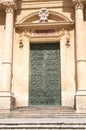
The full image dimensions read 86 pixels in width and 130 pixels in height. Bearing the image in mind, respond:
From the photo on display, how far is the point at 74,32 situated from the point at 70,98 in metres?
3.03

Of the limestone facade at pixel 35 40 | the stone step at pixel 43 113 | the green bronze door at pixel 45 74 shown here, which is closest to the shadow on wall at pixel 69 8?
the limestone facade at pixel 35 40

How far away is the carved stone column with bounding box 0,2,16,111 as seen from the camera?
13.0 meters

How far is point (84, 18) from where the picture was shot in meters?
14.8

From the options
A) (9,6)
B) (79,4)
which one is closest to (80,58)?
(79,4)

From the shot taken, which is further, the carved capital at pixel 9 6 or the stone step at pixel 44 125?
the carved capital at pixel 9 6

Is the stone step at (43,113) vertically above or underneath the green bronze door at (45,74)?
underneath

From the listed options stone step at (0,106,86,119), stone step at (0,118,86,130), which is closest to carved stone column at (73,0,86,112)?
stone step at (0,106,86,119)

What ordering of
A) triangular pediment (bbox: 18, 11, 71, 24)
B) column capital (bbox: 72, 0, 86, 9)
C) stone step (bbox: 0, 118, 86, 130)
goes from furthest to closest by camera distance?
triangular pediment (bbox: 18, 11, 71, 24) → column capital (bbox: 72, 0, 86, 9) → stone step (bbox: 0, 118, 86, 130)

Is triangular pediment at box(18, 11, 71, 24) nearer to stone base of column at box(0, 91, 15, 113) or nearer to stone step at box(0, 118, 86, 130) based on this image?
stone base of column at box(0, 91, 15, 113)

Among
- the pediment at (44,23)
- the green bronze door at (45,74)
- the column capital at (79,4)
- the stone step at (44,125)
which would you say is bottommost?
the stone step at (44,125)

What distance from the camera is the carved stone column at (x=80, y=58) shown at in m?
12.7

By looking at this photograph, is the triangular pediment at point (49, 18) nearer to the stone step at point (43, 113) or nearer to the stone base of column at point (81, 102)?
the stone base of column at point (81, 102)

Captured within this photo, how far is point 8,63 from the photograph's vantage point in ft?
45.1

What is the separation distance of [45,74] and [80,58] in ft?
7.07
